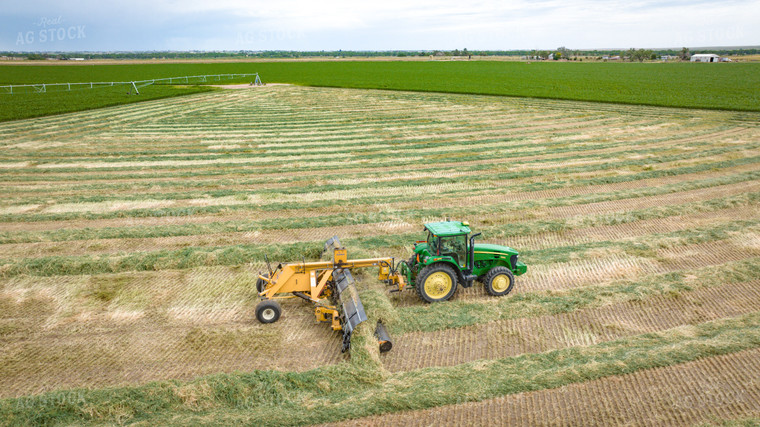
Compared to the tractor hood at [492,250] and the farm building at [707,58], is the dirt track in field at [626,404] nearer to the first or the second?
the tractor hood at [492,250]

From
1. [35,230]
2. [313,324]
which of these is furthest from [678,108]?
[35,230]

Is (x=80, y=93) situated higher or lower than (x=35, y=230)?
higher

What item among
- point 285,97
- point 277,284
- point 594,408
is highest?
point 285,97

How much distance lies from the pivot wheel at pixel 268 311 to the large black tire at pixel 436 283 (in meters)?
3.10

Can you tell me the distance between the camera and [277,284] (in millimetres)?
10258

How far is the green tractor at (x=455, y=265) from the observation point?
10.5 m

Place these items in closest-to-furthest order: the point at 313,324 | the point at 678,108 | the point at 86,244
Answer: the point at 313,324 < the point at 86,244 < the point at 678,108

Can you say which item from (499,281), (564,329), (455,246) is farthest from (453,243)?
(564,329)

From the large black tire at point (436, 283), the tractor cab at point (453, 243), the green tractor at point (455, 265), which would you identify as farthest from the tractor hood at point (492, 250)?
the large black tire at point (436, 283)

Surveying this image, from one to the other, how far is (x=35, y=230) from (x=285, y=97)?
130ft

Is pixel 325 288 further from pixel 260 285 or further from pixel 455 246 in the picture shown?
pixel 455 246

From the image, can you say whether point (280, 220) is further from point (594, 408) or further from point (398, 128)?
point (398, 128)

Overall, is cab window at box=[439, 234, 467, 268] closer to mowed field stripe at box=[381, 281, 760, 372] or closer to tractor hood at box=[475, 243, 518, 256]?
tractor hood at box=[475, 243, 518, 256]

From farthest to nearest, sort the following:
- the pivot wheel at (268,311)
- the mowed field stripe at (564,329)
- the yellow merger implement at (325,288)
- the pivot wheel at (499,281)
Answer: the pivot wheel at (499,281), the pivot wheel at (268,311), the yellow merger implement at (325,288), the mowed field stripe at (564,329)
